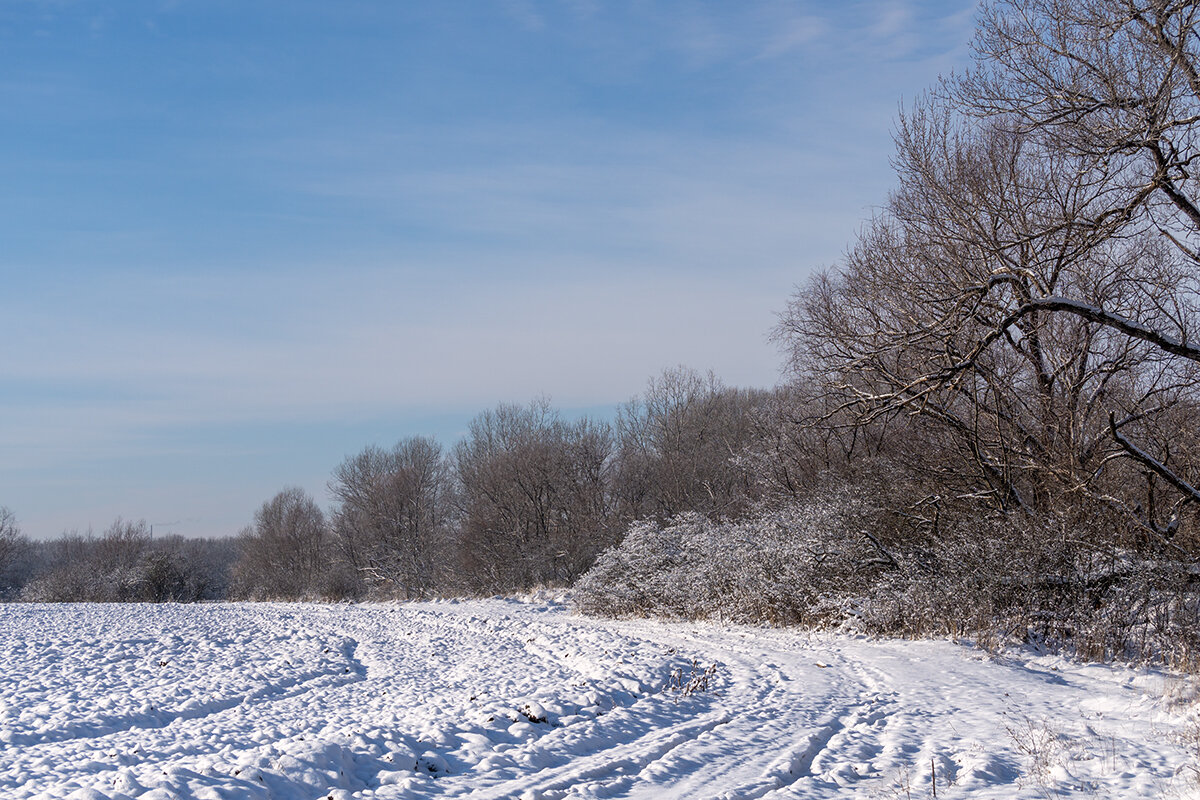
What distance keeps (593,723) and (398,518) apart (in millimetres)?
45926

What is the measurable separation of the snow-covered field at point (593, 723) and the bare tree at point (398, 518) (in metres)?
32.7

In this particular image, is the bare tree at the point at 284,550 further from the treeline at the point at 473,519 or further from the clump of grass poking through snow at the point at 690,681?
the clump of grass poking through snow at the point at 690,681

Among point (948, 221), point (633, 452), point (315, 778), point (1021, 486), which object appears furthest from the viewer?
point (633, 452)

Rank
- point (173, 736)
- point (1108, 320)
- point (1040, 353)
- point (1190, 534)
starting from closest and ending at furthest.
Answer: point (173, 736) < point (1108, 320) < point (1190, 534) < point (1040, 353)

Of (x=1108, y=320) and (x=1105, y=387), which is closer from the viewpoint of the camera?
(x=1108, y=320)

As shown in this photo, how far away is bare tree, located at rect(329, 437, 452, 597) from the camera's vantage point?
4803cm

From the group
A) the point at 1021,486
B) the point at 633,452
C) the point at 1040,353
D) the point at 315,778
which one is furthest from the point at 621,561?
Result: the point at 633,452

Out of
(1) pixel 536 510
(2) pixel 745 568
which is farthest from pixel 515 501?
(2) pixel 745 568

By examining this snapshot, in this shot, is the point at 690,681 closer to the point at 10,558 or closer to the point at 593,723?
the point at 593,723

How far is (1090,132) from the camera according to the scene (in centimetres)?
1036

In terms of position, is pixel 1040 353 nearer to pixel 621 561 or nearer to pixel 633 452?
pixel 621 561

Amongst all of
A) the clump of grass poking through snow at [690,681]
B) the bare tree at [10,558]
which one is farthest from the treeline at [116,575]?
the clump of grass poking through snow at [690,681]

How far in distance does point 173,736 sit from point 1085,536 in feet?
42.4

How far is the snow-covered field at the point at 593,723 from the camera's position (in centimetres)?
618
